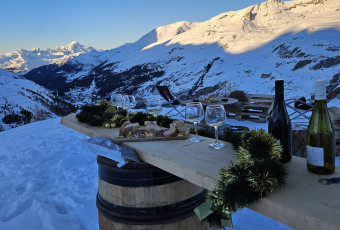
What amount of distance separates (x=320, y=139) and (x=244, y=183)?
0.43m

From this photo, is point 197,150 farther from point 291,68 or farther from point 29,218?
point 291,68

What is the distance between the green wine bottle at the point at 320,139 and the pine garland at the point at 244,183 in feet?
0.44

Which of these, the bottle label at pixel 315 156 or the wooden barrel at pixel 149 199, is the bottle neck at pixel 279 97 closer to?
the bottle label at pixel 315 156

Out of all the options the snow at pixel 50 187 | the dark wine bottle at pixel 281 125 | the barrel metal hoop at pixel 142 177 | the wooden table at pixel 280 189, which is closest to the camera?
the wooden table at pixel 280 189

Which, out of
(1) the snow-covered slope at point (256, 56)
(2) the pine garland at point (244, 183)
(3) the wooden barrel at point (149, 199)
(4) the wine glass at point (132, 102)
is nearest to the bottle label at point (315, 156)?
(2) the pine garland at point (244, 183)

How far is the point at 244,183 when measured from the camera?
808mm

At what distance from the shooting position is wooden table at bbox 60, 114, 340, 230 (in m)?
0.69

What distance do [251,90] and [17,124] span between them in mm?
12756

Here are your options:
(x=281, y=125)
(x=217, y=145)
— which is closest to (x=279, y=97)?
(x=281, y=125)

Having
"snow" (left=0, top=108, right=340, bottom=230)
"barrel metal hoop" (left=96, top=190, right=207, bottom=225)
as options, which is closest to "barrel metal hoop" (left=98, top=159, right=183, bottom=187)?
"barrel metal hoop" (left=96, top=190, right=207, bottom=225)

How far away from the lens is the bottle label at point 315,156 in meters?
0.93

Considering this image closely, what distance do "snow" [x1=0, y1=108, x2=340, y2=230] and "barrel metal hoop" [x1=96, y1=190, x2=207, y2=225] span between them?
49 cm

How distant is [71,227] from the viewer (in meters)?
2.71

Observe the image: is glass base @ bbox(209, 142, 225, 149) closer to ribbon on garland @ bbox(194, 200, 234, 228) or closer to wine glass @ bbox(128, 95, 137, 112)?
ribbon on garland @ bbox(194, 200, 234, 228)
